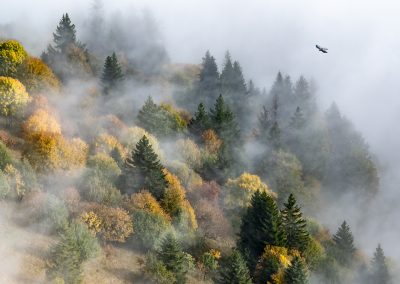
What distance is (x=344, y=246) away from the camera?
272ft

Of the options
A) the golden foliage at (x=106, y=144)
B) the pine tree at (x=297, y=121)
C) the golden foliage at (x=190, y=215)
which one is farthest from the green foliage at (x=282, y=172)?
the golden foliage at (x=106, y=144)

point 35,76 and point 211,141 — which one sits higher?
point 35,76

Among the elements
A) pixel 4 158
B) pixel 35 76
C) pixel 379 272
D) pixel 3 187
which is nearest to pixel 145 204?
pixel 3 187

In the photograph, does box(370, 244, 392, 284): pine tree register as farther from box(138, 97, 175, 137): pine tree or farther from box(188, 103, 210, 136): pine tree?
box(138, 97, 175, 137): pine tree

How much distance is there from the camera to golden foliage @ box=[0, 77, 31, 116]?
80.4m

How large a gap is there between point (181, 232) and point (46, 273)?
68.4ft

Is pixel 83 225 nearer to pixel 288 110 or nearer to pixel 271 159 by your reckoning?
pixel 271 159

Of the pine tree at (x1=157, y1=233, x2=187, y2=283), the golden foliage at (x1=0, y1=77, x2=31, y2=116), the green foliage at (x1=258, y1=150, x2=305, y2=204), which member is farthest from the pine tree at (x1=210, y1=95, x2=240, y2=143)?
the pine tree at (x1=157, y1=233, x2=187, y2=283)

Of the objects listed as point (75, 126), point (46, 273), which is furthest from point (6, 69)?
point (46, 273)

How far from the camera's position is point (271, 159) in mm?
111000

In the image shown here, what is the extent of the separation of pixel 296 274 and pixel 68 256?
24.9 meters

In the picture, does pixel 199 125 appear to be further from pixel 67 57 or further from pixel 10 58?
pixel 10 58

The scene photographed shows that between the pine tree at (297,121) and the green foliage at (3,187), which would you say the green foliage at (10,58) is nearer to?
the green foliage at (3,187)

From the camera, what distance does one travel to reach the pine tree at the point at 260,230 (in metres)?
65.9
